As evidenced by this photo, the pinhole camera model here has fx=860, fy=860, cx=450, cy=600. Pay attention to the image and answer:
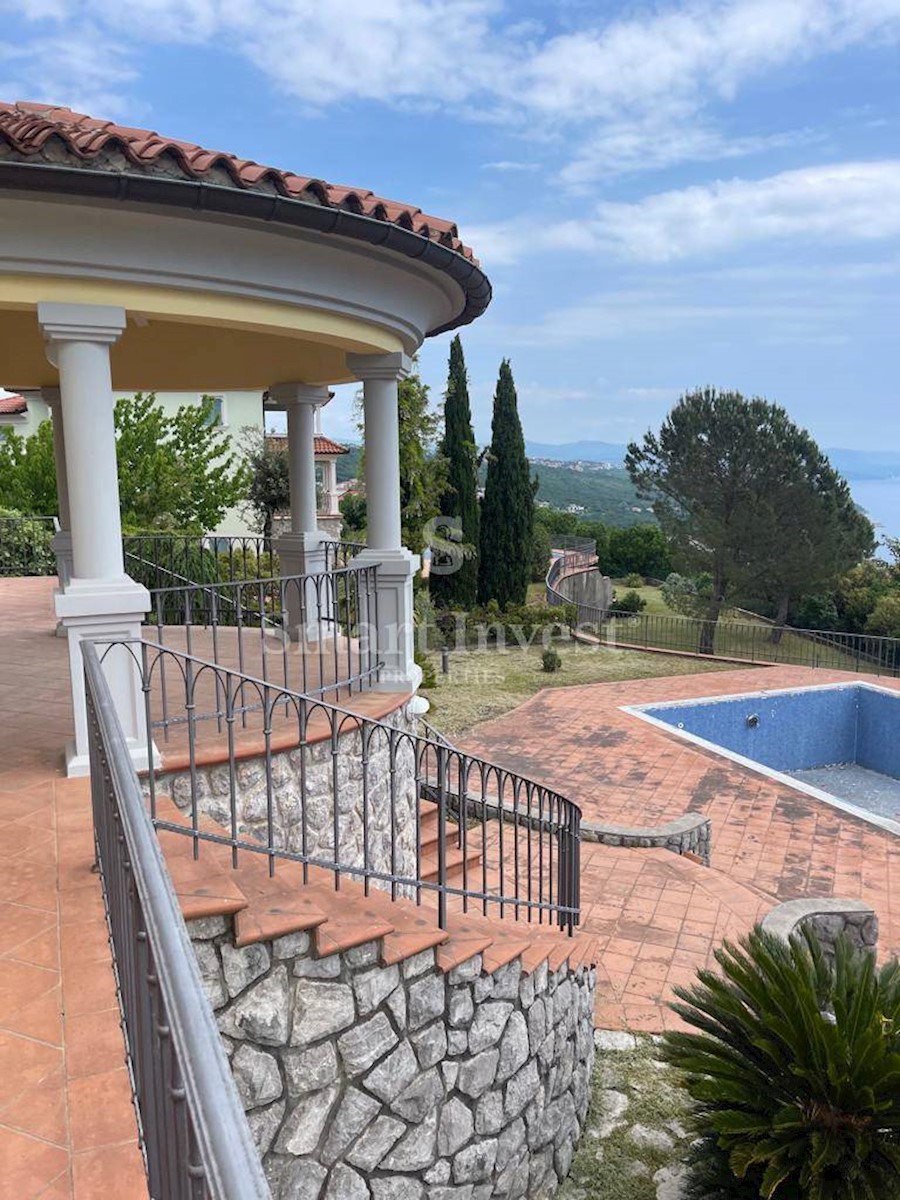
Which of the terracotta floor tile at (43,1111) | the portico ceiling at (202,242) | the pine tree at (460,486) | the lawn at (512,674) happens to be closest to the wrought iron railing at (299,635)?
the portico ceiling at (202,242)

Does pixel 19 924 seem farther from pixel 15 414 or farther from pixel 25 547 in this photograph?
pixel 15 414

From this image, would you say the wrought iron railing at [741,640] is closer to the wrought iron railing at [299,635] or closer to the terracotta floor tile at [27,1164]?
the wrought iron railing at [299,635]

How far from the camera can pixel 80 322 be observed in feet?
14.1

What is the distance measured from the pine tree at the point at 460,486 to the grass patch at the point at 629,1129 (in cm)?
2111

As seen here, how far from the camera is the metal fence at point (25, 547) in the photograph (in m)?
15.6

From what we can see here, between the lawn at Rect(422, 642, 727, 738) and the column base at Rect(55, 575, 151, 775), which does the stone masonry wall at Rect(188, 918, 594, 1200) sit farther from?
the lawn at Rect(422, 642, 727, 738)

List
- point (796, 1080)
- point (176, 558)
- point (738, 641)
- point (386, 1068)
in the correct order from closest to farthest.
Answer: point (386, 1068) → point (796, 1080) → point (176, 558) → point (738, 641)

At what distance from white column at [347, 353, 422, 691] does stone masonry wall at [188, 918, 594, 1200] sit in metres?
2.47

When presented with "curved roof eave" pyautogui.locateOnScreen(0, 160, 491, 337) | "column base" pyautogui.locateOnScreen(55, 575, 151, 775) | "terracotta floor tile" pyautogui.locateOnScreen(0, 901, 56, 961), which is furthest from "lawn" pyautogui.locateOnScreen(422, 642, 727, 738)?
"terracotta floor tile" pyautogui.locateOnScreen(0, 901, 56, 961)

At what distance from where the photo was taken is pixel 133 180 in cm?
397

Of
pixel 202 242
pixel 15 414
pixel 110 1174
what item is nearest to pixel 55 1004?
pixel 110 1174

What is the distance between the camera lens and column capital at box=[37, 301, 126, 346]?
13.9 ft

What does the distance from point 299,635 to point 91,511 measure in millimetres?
4080

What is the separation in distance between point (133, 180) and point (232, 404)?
111ft
